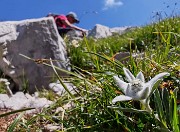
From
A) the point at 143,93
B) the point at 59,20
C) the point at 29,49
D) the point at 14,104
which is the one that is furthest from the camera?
the point at 59,20

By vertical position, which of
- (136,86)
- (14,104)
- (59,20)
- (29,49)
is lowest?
(14,104)

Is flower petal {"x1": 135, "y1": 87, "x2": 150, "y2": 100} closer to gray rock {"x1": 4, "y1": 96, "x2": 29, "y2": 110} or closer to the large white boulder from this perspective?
gray rock {"x1": 4, "y1": 96, "x2": 29, "y2": 110}

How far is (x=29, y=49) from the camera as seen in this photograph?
7164mm

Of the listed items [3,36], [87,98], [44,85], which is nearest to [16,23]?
[3,36]

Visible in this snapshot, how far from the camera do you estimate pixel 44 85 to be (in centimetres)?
682

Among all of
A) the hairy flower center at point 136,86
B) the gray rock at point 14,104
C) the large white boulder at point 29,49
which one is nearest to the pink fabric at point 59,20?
A: the large white boulder at point 29,49

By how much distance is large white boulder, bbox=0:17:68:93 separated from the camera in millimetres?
6969

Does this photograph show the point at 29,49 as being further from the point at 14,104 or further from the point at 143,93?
the point at 143,93

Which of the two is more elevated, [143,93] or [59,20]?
[59,20]

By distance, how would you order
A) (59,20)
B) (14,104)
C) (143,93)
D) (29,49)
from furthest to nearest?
(59,20) < (29,49) < (14,104) < (143,93)

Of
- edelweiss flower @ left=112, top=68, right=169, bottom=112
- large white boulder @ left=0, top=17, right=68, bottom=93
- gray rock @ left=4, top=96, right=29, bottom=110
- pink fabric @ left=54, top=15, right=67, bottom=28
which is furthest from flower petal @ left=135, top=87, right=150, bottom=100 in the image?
Result: pink fabric @ left=54, top=15, right=67, bottom=28

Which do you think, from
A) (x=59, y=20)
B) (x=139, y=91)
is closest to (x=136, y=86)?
(x=139, y=91)

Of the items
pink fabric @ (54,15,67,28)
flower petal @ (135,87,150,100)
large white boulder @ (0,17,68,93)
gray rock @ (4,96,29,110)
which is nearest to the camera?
flower petal @ (135,87,150,100)

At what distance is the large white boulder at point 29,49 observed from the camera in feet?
22.9
